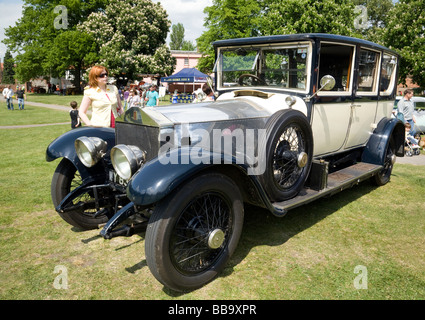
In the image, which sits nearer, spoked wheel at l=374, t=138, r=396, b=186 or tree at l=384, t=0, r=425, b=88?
spoked wheel at l=374, t=138, r=396, b=186

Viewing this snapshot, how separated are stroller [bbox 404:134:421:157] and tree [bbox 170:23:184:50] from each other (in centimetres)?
6618

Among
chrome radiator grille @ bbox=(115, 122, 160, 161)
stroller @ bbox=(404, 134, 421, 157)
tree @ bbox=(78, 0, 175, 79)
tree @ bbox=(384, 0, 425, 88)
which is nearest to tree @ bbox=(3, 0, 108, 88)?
tree @ bbox=(78, 0, 175, 79)

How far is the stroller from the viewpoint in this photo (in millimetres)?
8395

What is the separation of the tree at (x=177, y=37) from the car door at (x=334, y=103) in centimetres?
6926

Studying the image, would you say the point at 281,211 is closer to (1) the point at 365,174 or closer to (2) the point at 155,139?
(2) the point at 155,139

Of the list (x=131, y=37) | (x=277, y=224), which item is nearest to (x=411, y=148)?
(x=277, y=224)

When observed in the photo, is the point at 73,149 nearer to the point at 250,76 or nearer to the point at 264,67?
the point at 250,76

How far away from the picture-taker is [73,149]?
135 inches

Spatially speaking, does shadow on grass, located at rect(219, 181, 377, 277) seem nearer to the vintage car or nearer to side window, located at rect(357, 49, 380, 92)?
the vintage car

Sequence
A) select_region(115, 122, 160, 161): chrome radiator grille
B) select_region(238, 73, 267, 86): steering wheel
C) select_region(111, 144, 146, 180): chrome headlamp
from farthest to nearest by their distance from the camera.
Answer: select_region(238, 73, 267, 86): steering wheel, select_region(115, 122, 160, 161): chrome radiator grille, select_region(111, 144, 146, 180): chrome headlamp

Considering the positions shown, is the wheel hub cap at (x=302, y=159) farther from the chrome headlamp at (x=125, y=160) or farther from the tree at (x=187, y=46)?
the tree at (x=187, y=46)

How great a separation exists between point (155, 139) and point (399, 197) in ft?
13.3

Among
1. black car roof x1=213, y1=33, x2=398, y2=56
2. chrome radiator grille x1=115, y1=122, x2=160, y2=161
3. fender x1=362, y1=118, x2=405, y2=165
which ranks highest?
black car roof x1=213, y1=33, x2=398, y2=56
